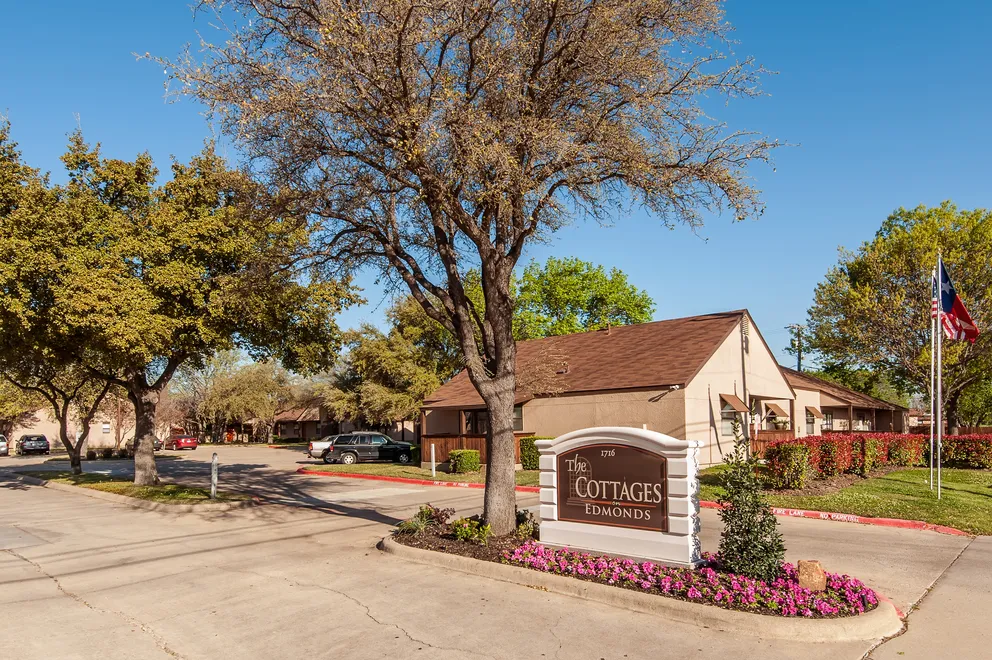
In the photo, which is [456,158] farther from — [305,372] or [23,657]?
[305,372]

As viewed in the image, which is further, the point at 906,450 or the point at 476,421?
the point at 476,421

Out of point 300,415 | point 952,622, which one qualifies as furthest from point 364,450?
point 300,415

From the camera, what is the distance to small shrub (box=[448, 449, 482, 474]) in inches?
1019

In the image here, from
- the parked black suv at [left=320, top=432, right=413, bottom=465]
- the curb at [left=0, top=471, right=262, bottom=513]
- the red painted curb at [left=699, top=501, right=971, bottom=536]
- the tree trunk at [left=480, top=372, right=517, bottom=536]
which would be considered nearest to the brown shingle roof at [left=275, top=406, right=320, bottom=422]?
the parked black suv at [left=320, top=432, right=413, bottom=465]

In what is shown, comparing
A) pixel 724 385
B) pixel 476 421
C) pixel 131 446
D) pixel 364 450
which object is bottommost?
pixel 131 446

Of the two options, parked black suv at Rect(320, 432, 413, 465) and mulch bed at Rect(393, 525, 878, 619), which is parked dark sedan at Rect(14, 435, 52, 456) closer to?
parked black suv at Rect(320, 432, 413, 465)

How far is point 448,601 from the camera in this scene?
302 inches

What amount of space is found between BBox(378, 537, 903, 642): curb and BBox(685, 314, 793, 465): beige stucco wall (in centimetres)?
1555

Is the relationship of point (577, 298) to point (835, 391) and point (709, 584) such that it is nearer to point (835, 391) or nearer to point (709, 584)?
point (835, 391)

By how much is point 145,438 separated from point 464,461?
36.0 feet

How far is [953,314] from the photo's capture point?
677 inches

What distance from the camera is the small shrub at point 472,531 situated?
9742 millimetres

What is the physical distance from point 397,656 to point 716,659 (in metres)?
2.75

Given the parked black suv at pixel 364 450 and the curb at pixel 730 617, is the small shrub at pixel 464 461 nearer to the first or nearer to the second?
the parked black suv at pixel 364 450
